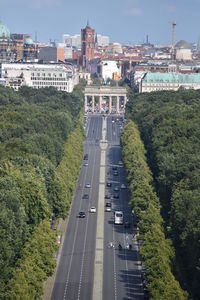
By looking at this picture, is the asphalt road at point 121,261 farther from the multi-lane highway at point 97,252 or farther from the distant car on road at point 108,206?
the distant car on road at point 108,206

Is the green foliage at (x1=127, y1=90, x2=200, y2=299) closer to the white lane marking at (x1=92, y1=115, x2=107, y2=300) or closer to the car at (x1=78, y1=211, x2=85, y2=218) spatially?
the white lane marking at (x1=92, y1=115, x2=107, y2=300)

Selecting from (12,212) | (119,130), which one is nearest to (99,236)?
(12,212)

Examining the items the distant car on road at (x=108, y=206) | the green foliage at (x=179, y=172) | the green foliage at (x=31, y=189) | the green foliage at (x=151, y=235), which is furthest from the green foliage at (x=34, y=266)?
the distant car on road at (x=108, y=206)

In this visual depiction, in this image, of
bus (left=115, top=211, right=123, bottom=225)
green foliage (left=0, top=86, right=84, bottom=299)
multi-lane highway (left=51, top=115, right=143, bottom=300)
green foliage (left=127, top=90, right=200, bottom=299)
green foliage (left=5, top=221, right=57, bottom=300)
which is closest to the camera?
green foliage (left=5, top=221, right=57, bottom=300)

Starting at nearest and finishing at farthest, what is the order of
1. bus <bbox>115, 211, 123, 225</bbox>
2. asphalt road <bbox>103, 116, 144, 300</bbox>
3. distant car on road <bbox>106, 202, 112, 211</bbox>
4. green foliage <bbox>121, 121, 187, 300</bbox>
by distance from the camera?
green foliage <bbox>121, 121, 187, 300</bbox>, asphalt road <bbox>103, 116, 144, 300</bbox>, bus <bbox>115, 211, 123, 225</bbox>, distant car on road <bbox>106, 202, 112, 211</bbox>

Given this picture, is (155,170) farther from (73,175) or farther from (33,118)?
(33,118)

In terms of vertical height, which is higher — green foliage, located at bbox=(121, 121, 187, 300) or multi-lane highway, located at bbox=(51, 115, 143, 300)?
green foliage, located at bbox=(121, 121, 187, 300)

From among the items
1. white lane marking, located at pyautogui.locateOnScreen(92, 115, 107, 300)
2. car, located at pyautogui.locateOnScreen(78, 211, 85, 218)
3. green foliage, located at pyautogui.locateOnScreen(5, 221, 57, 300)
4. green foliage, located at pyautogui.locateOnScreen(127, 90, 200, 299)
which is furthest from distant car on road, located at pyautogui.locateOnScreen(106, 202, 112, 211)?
green foliage, located at pyautogui.locateOnScreen(5, 221, 57, 300)
